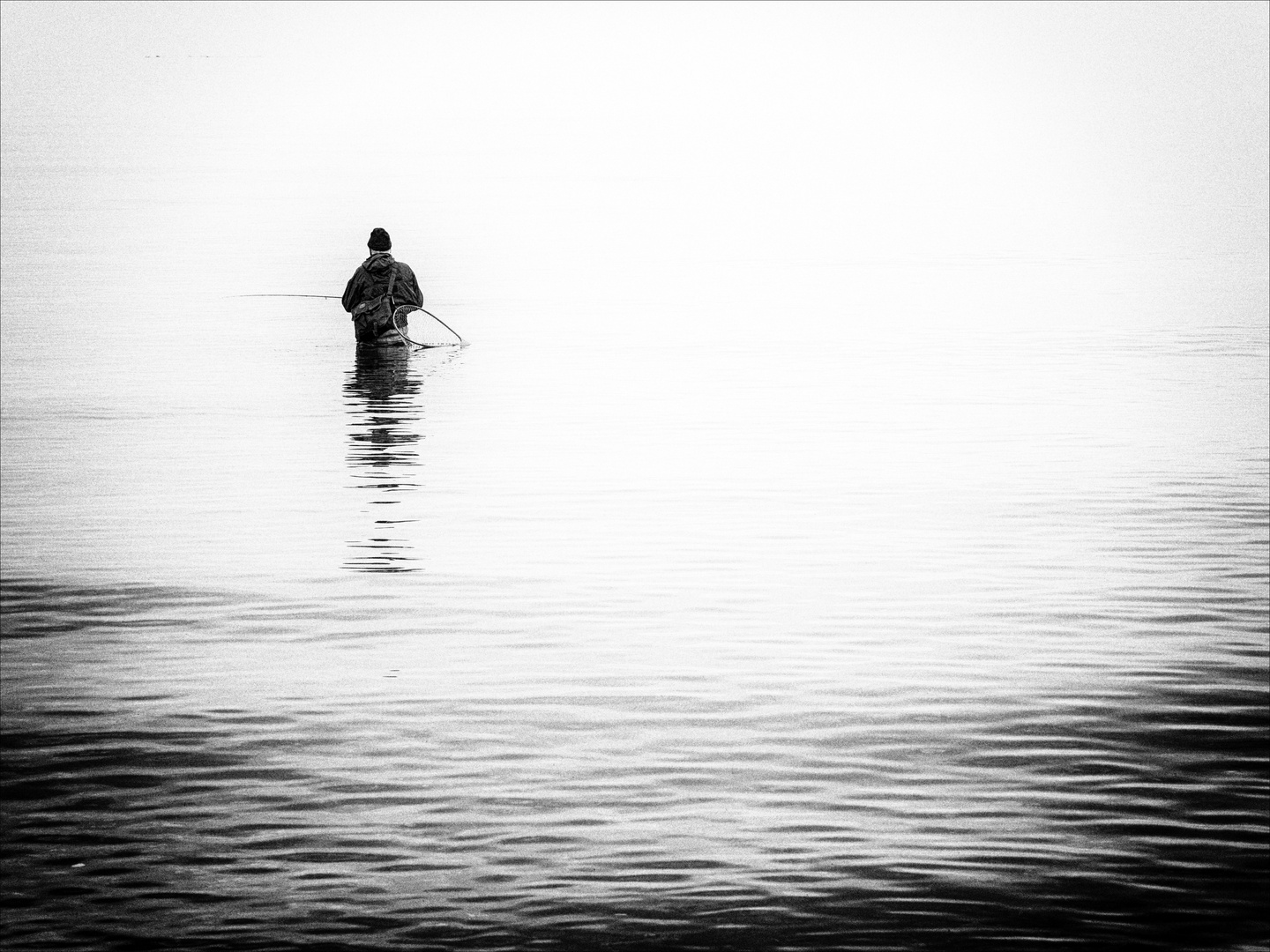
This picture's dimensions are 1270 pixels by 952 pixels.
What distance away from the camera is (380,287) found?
2623 centimetres

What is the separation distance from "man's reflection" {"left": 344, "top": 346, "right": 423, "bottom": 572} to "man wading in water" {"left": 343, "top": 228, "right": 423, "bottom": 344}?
0.53 m

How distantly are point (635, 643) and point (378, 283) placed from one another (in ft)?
48.7

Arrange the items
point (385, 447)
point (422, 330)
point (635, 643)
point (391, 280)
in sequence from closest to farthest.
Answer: point (635, 643)
point (385, 447)
point (391, 280)
point (422, 330)

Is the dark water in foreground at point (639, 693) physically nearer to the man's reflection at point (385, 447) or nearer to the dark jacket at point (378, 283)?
the man's reflection at point (385, 447)

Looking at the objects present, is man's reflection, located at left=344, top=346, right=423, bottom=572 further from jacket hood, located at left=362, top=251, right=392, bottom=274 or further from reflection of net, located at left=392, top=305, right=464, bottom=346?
jacket hood, located at left=362, top=251, right=392, bottom=274

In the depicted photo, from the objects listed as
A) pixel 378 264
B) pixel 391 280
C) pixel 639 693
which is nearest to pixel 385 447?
pixel 391 280

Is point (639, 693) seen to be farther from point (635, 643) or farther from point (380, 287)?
point (380, 287)

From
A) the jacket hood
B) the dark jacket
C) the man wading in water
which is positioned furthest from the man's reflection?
the jacket hood

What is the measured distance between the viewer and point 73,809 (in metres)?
9.08

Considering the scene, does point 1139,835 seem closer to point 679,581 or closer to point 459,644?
point 459,644

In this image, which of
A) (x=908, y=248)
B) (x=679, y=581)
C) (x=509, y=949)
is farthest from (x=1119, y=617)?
(x=908, y=248)

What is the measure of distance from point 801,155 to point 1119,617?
128986mm

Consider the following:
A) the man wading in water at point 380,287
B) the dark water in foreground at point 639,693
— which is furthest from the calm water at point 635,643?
the man wading in water at point 380,287

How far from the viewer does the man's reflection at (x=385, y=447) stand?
1445 cm
